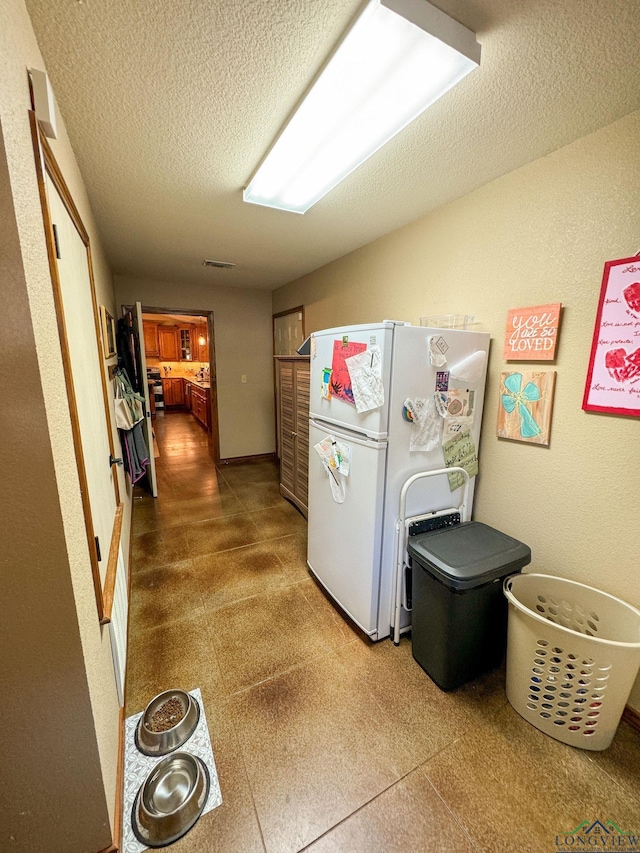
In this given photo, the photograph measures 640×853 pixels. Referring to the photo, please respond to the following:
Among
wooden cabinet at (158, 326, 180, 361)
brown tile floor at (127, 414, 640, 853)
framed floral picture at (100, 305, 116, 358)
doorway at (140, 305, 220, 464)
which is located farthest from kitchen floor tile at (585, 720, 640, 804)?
wooden cabinet at (158, 326, 180, 361)

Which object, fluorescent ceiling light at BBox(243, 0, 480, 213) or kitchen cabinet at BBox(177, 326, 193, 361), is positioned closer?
fluorescent ceiling light at BBox(243, 0, 480, 213)

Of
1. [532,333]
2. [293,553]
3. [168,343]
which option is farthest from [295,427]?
[168,343]

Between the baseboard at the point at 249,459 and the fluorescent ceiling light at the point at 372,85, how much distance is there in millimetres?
3771

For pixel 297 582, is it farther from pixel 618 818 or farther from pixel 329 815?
pixel 618 818

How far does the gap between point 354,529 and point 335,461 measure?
0.39m

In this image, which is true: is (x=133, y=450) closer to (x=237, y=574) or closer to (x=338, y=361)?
(x=237, y=574)

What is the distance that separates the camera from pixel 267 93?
1.21m

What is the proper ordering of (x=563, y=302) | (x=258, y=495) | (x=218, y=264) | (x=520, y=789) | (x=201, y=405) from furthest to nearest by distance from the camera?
(x=201, y=405) < (x=258, y=495) < (x=218, y=264) < (x=563, y=302) < (x=520, y=789)

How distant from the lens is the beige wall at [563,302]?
1.36m

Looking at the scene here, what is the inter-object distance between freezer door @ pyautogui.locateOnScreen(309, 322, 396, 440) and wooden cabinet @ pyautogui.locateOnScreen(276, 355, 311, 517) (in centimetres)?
81

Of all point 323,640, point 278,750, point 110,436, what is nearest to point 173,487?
point 110,436

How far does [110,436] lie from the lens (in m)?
1.99

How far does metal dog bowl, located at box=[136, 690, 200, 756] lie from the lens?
4.33 ft

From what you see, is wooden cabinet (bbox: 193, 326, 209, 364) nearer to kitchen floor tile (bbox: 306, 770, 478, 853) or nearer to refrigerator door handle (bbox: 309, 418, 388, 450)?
refrigerator door handle (bbox: 309, 418, 388, 450)
